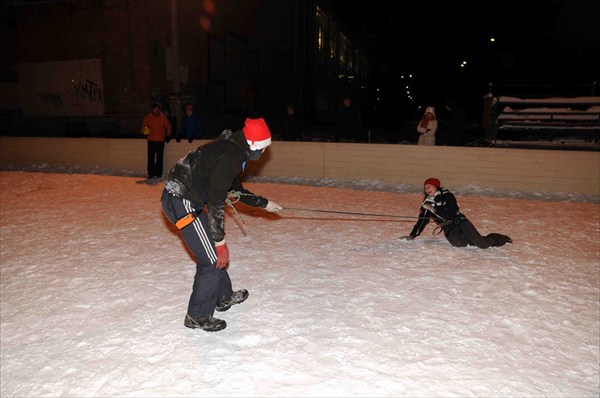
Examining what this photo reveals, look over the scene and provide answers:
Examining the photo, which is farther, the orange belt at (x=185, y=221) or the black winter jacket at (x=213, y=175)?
the orange belt at (x=185, y=221)

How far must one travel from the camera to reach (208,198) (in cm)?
333

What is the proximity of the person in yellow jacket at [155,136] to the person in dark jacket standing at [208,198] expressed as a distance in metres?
7.76

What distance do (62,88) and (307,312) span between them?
16.9 m

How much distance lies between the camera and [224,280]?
13.3ft

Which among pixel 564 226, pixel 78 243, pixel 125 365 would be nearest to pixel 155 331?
pixel 125 365

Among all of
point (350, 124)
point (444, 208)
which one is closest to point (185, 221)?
point (444, 208)

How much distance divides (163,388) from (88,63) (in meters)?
16.7

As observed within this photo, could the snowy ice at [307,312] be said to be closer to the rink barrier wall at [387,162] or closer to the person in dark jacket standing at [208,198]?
the person in dark jacket standing at [208,198]

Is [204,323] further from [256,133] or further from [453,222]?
[453,222]

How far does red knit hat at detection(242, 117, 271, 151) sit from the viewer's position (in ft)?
10.9

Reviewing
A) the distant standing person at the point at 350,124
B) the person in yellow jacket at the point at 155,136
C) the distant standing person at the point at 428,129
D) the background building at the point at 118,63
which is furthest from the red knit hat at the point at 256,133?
the background building at the point at 118,63

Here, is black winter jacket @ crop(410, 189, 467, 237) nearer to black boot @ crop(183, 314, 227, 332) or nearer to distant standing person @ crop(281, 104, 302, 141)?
black boot @ crop(183, 314, 227, 332)

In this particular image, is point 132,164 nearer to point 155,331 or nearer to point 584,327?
point 155,331

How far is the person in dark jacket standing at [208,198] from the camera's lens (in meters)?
3.26
